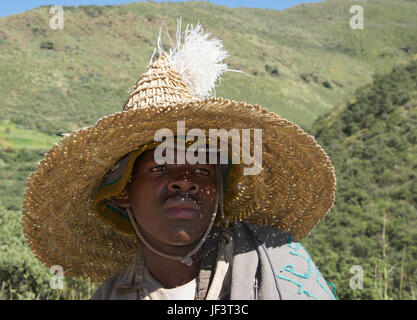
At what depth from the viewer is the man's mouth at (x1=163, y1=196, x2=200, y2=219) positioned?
5.38ft

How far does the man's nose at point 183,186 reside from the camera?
1.66 meters

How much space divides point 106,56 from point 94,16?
8222 millimetres

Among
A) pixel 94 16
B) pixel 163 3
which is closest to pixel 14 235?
pixel 94 16

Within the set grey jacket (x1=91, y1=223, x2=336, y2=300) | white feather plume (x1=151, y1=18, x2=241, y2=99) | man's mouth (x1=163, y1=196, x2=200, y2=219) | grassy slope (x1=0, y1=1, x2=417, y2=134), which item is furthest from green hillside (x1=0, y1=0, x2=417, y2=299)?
man's mouth (x1=163, y1=196, x2=200, y2=219)

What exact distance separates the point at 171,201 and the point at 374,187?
10.4m

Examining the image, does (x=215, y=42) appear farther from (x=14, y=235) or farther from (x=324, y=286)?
(x=14, y=235)

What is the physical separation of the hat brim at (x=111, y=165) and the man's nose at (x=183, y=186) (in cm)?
17

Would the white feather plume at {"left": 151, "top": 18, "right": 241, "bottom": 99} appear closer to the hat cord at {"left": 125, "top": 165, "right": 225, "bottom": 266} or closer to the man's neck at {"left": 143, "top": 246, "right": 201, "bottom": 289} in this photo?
the hat cord at {"left": 125, "top": 165, "right": 225, "bottom": 266}

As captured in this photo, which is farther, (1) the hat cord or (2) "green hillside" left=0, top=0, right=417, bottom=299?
(2) "green hillside" left=0, top=0, right=417, bottom=299

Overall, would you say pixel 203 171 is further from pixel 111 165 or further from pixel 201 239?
pixel 111 165

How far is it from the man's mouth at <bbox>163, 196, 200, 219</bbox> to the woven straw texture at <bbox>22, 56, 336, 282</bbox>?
0.22m

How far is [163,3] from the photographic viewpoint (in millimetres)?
56938

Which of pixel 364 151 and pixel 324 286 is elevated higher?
pixel 364 151

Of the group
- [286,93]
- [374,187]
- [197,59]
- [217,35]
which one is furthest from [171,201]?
[217,35]
